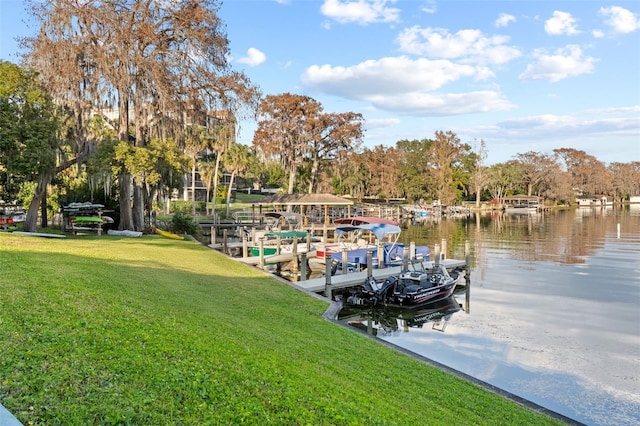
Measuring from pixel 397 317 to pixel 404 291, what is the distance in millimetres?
1376

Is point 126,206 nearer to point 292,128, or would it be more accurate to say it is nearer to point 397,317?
point 397,317

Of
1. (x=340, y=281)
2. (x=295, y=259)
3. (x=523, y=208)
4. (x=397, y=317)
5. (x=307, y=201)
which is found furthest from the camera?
(x=523, y=208)

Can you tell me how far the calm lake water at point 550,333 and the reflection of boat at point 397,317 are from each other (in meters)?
0.11

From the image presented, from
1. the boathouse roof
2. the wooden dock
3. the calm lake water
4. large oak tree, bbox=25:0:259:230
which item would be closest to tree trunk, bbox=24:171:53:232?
large oak tree, bbox=25:0:259:230

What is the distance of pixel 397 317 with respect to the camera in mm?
19172

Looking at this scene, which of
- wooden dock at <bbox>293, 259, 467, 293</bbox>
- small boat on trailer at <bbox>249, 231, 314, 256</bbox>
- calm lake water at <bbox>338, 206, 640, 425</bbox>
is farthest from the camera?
small boat on trailer at <bbox>249, 231, 314, 256</bbox>

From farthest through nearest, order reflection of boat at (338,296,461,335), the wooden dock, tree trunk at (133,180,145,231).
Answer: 1. tree trunk at (133,180,145,231)
2. the wooden dock
3. reflection of boat at (338,296,461,335)

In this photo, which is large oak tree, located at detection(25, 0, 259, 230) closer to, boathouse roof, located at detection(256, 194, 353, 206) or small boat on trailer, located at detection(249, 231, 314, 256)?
small boat on trailer, located at detection(249, 231, 314, 256)

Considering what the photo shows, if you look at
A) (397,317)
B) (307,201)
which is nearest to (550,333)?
(397,317)

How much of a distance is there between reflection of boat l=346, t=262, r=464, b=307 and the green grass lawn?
760 cm

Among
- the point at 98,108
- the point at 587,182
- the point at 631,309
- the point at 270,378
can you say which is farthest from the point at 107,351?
the point at 587,182

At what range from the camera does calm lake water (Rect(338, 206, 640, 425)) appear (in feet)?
38.3

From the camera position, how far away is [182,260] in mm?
19234

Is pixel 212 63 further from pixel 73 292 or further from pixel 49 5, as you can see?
pixel 73 292
